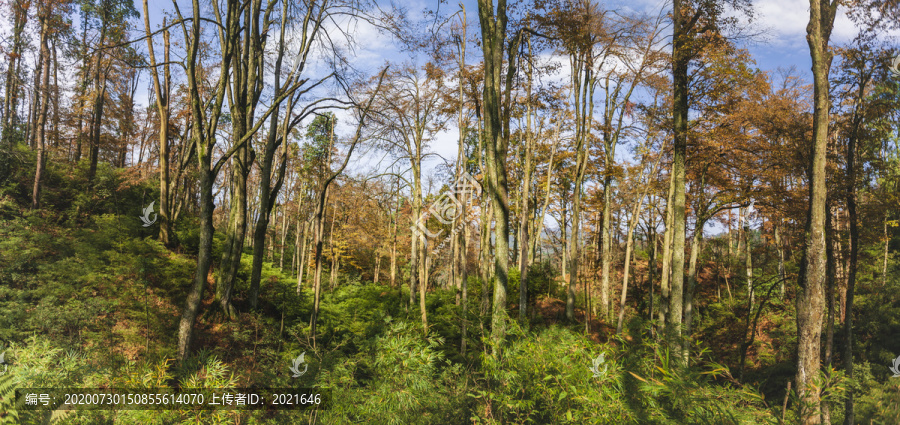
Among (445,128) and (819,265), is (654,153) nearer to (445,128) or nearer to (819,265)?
(445,128)

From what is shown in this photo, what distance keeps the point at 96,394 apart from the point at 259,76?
7.47m

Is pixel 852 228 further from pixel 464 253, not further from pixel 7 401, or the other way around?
pixel 7 401

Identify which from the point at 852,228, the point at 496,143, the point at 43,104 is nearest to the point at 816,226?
the point at 852,228

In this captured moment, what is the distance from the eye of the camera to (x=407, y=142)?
11930mm

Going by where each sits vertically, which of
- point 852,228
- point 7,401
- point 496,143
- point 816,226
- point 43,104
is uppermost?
point 43,104

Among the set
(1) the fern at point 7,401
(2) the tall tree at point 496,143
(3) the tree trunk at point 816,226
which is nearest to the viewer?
(1) the fern at point 7,401

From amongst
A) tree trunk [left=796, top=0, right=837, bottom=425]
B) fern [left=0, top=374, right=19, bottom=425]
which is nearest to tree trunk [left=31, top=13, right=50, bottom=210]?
fern [left=0, top=374, right=19, bottom=425]

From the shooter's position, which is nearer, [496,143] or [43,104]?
[496,143]

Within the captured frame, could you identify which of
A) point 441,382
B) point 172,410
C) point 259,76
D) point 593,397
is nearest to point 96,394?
point 172,410

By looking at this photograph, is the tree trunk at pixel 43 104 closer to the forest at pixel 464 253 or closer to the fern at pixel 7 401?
the forest at pixel 464 253

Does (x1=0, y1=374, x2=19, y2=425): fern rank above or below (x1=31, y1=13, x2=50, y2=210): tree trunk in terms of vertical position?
below

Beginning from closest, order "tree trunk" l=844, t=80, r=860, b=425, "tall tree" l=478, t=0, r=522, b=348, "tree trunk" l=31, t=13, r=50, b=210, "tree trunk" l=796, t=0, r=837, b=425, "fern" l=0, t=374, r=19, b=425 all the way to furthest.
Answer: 1. "fern" l=0, t=374, r=19, b=425
2. "tall tree" l=478, t=0, r=522, b=348
3. "tree trunk" l=796, t=0, r=837, b=425
4. "tree trunk" l=844, t=80, r=860, b=425
5. "tree trunk" l=31, t=13, r=50, b=210

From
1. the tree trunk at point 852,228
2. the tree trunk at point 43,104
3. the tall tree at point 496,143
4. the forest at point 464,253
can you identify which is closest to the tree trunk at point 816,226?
the forest at point 464,253

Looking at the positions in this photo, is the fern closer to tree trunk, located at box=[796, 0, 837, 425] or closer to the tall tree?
the tall tree
